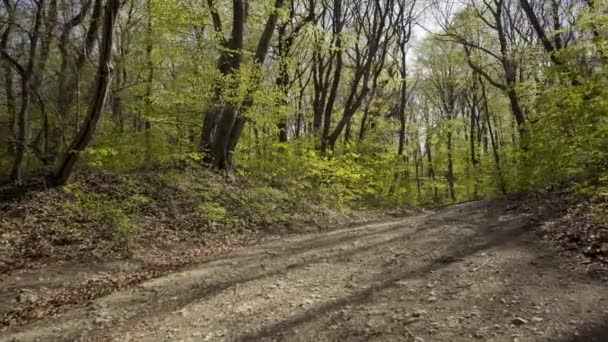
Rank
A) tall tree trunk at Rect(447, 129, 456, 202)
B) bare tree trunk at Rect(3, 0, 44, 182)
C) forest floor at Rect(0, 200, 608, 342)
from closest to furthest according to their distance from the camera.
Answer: forest floor at Rect(0, 200, 608, 342) < bare tree trunk at Rect(3, 0, 44, 182) < tall tree trunk at Rect(447, 129, 456, 202)

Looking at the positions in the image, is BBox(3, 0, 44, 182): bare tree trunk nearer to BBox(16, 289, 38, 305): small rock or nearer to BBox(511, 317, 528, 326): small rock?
BBox(16, 289, 38, 305): small rock

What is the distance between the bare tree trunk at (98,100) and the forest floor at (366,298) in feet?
10.1

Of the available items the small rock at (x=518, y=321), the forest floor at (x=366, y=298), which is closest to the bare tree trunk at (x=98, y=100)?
the forest floor at (x=366, y=298)

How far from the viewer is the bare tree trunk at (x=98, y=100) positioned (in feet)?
26.1

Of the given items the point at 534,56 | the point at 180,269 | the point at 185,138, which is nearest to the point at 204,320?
the point at 180,269

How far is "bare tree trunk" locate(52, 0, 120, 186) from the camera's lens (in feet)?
26.1

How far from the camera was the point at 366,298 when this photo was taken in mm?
5074

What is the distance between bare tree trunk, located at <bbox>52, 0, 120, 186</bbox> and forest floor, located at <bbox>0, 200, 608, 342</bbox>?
309cm

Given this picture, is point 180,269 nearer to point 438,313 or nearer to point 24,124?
point 438,313

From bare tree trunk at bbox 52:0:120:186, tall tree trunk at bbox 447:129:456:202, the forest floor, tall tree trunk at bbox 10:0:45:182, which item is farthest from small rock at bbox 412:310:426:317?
tall tree trunk at bbox 447:129:456:202

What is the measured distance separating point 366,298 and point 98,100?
663 centimetres

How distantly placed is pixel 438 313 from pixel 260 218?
278 inches

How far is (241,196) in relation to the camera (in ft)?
38.2

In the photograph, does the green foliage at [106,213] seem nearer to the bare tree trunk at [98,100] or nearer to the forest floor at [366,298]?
the bare tree trunk at [98,100]
